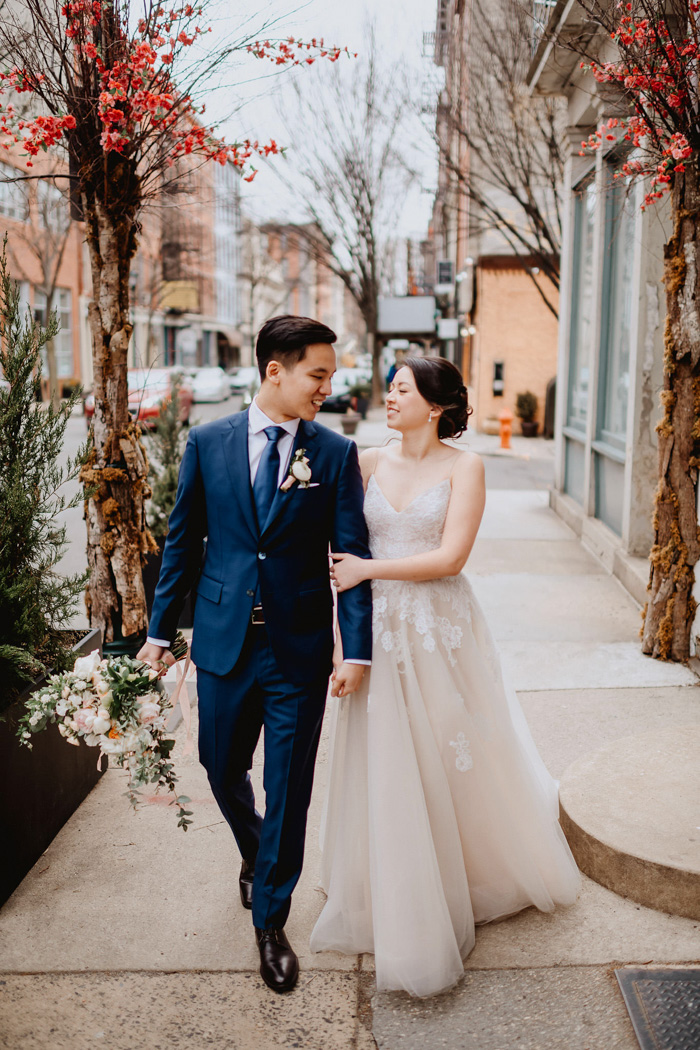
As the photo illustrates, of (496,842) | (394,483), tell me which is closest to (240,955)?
(496,842)

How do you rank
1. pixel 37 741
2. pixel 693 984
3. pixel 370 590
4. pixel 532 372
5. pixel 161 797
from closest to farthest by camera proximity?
pixel 693 984
pixel 370 590
pixel 37 741
pixel 161 797
pixel 532 372

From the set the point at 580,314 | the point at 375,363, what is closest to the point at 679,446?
the point at 580,314

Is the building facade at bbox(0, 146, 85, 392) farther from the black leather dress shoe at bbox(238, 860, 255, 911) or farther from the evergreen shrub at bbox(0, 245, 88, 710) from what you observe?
the black leather dress shoe at bbox(238, 860, 255, 911)

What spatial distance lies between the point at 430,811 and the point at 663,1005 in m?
0.86

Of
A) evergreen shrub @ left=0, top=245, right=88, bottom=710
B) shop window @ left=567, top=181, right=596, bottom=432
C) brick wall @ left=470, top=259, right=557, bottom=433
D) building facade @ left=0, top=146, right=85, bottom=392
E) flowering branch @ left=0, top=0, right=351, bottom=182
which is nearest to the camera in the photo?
evergreen shrub @ left=0, top=245, right=88, bottom=710

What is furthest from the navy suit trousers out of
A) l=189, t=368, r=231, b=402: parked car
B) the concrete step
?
l=189, t=368, r=231, b=402: parked car

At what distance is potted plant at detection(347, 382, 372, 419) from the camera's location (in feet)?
103

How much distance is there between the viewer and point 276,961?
9.50 feet

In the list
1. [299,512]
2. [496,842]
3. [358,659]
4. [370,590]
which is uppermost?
[299,512]

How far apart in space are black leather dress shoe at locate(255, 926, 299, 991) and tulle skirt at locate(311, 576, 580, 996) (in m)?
0.16

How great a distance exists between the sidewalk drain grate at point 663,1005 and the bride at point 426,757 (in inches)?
17.4

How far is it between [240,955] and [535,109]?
13645mm

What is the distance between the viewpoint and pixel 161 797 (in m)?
4.27

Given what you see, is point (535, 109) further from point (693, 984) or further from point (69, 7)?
point (693, 984)
